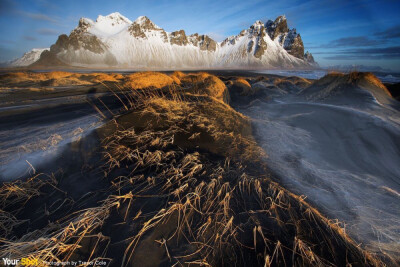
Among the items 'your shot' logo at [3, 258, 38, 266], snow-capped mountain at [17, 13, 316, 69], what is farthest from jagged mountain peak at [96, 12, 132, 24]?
'your shot' logo at [3, 258, 38, 266]

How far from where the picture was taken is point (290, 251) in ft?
4.42

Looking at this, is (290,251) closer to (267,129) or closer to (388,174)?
(388,174)

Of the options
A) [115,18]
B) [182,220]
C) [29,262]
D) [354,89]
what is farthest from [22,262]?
[115,18]

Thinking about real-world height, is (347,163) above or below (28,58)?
below

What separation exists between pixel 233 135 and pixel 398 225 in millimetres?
2498

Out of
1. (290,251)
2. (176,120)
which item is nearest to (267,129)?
(176,120)

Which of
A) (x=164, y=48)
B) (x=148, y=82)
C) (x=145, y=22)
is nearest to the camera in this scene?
(x=148, y=82)

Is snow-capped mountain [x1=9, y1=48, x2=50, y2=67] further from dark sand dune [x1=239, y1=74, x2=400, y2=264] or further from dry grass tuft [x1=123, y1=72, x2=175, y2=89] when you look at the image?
dark sand dune [x1=239, y1=74, x2=400, y2=264]

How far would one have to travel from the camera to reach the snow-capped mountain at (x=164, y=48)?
4946 inches

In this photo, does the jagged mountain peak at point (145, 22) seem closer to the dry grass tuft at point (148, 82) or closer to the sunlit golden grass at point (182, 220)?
the dry grass tuft at point (148, 82)

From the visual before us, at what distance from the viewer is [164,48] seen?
13950 cm

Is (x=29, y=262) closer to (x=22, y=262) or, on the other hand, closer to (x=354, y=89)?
(x=22, y=262)

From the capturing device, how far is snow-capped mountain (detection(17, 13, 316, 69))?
125625mm

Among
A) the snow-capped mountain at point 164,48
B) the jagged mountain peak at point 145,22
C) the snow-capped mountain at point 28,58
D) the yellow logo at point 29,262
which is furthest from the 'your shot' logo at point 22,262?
the snow-capped mountain at point 28,58
